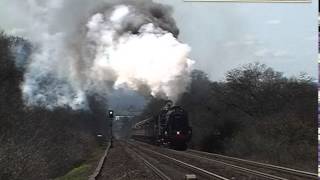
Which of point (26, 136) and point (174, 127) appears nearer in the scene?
point (26, 136)

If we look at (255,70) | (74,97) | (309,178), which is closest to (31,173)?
(309,178)

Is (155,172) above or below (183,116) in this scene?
below

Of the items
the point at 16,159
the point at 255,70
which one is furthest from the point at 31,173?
the point at 255,70

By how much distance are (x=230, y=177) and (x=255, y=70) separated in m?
39.6

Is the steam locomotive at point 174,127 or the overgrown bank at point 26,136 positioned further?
the steam locomotive at point 174,127

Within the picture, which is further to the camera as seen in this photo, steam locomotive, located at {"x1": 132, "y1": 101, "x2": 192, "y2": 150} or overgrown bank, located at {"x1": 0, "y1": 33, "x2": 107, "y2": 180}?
steam locomotive, located at {"x1": 132, "y1": 101, "x2": 192, "y2": 150}

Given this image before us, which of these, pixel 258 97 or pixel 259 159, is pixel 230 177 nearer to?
pixel 259 159

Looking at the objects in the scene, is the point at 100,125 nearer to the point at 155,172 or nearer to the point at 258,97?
the point at 258,97

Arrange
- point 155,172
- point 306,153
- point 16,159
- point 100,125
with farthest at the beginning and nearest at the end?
point 100,125 → point 306,153 → point 155,172 → point 16,159

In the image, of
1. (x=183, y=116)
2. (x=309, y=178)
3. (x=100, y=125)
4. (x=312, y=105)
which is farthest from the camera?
(x=100, y=125)

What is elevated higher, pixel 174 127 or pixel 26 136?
pixel 174 127

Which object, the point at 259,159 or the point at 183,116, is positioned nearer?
the point at 259,159

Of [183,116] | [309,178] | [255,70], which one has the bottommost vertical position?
[309,178]

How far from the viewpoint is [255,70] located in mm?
62406
